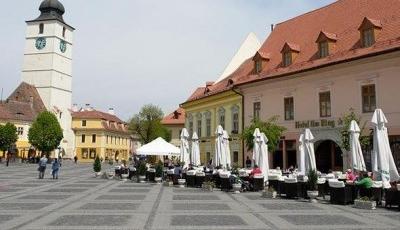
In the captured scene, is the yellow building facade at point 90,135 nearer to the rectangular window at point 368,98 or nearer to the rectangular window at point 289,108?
the rectangular window at point 289,108

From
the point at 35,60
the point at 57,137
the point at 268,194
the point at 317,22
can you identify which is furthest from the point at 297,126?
the point at 35,60

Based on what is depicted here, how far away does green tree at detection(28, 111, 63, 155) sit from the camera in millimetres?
65125

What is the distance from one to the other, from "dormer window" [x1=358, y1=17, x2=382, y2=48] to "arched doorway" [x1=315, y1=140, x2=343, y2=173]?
586 cm

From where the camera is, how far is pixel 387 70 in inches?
878

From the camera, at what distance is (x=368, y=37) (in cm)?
2355

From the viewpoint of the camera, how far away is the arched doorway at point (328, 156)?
2555 centimetres

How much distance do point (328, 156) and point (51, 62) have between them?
6670cm

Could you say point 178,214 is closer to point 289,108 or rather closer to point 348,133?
point 348,133

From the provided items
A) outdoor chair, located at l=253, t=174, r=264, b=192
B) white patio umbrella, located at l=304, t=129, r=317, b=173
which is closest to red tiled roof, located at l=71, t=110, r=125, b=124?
outdoor chair, located at l=253, t=174, r=264, b=192

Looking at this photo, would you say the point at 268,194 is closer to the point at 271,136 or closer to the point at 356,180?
the point at 356,180

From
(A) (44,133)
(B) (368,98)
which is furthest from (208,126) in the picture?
(A) (44,133)

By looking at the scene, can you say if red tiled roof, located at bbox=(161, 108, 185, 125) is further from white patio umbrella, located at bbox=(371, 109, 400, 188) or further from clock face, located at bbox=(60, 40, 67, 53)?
white patio umbrella, located at bbox=(371, 109, 400, 188)

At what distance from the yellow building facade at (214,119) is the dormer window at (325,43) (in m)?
8.29

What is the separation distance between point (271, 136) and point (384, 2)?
32.5ft
